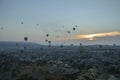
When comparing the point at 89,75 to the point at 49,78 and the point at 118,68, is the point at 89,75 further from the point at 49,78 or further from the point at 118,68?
the point at 118,68

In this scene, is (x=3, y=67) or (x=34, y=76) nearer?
(x=34, y=76)

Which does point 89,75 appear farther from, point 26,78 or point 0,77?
point 0,77

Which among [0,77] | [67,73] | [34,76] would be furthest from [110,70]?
[0,77]

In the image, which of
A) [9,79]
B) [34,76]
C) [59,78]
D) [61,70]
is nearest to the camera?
[9,79]

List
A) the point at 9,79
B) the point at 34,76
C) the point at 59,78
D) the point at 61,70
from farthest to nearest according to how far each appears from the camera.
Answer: the point at 61,70
the point at 59,78
the point at 34,76
the point at 9,79

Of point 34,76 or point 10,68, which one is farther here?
point 10,68

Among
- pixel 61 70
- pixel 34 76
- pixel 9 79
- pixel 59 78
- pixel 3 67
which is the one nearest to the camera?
pixel 9 79

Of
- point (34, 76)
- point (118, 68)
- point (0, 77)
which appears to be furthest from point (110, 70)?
point (0, 77)

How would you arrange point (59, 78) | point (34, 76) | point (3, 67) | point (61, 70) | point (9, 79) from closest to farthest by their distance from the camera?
point (9, 79), point (34, 76), point (59, 78), point (3, 67), point (61, 70)

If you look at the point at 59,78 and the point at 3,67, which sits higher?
the point at 3,67
